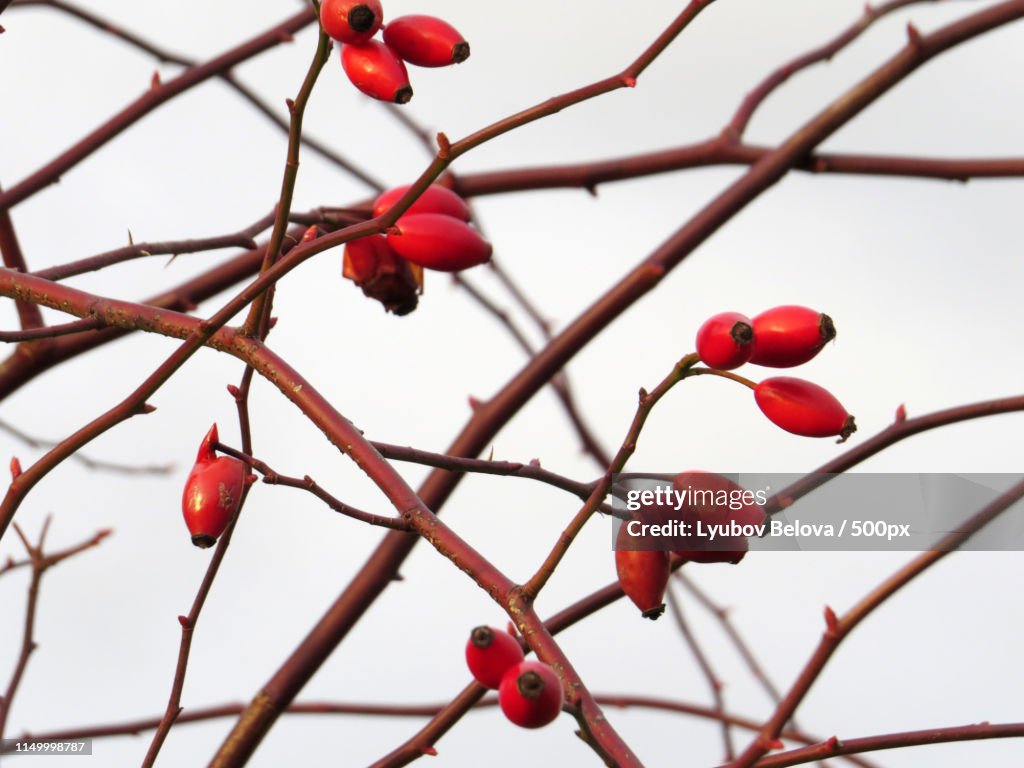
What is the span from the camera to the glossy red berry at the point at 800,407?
29.3 inches

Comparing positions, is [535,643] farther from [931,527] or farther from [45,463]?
[931,527]

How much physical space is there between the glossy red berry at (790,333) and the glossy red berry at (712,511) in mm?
78

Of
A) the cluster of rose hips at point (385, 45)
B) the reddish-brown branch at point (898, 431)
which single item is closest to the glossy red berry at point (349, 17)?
the cluster of rose hips at point (385, 45)

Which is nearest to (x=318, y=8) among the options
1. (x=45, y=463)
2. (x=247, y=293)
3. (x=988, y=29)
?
(x=247, y=293)

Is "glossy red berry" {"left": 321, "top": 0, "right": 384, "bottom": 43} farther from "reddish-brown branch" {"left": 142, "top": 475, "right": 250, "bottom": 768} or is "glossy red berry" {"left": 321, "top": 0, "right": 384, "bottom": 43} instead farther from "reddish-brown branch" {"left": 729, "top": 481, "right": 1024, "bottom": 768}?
"reddish-brown branch" {"left": 729, "top": 481, "right": 1024, "bottom": 768}

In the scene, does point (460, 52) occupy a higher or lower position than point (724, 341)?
higher

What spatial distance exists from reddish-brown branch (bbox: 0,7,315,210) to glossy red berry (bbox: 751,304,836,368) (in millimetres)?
695

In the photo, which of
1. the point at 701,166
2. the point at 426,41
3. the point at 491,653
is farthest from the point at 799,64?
the point at 491,653

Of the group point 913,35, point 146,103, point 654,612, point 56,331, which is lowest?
point 654,612

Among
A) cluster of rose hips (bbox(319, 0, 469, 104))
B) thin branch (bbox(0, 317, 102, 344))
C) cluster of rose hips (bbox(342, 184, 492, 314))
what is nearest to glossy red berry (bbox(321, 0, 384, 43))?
cluster of rose hips (bbox(319, 0, 469, 104))

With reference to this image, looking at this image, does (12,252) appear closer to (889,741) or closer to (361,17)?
(361,17)

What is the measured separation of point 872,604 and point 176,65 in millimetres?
1061

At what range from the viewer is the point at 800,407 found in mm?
744

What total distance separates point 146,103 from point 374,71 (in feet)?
2.22
